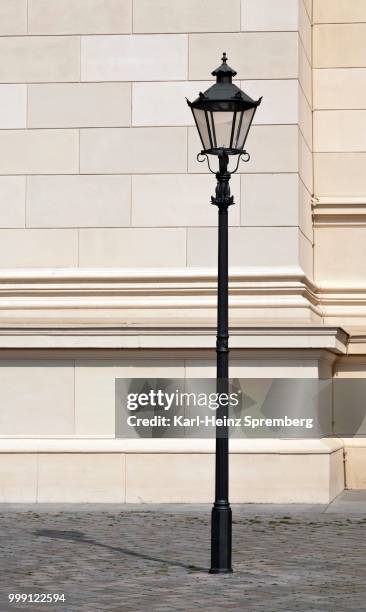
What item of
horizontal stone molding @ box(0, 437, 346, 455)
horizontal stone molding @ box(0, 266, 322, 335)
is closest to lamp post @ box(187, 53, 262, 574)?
horizontal stone molding @ box(0, 437, 346, 455)

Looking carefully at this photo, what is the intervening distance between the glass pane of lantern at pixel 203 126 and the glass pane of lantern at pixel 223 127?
0.27 feet

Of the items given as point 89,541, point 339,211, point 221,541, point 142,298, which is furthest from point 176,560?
point 339,211

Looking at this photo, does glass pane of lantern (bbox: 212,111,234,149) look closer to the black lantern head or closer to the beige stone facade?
the black lantern head

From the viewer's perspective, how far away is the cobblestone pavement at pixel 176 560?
987cm

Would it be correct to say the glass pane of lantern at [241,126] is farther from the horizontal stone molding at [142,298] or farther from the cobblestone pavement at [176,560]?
the horizontal stone molding at [142,298]

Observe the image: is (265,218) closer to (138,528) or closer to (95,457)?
(95,457)

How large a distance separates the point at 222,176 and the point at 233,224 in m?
5.51

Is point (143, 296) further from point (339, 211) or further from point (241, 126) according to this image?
point (241, 126)

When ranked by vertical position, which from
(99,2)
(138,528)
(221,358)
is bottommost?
(138,528)

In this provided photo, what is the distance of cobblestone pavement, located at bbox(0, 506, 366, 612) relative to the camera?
9.87 meters

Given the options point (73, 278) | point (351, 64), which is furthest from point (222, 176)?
point (351, 64)

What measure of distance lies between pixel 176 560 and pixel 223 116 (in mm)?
4193

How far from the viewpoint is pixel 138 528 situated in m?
14.2

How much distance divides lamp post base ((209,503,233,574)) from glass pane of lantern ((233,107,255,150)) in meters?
3.35
